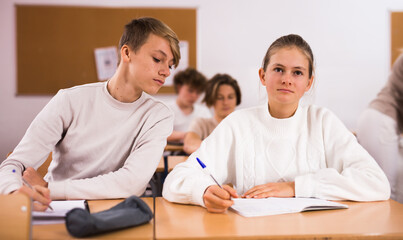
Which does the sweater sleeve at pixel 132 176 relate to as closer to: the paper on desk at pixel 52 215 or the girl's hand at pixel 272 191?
the paper on desk at pixel 52 215

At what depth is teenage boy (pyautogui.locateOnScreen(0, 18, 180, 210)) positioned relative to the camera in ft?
4.77

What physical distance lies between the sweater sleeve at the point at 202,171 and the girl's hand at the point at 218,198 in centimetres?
3

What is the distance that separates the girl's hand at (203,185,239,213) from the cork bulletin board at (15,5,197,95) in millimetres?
3438

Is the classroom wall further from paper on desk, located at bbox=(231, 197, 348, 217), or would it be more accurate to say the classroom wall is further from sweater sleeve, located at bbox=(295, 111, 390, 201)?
paper on desk, located at bbox=(231, 197, 348, 217)

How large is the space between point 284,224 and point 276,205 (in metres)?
0.16

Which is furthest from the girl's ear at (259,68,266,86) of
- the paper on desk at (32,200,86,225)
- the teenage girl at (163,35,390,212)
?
the paper on desk at (32,200,86,225)

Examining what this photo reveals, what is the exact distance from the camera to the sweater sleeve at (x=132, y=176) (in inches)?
49.9

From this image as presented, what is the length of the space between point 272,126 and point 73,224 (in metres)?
0.94

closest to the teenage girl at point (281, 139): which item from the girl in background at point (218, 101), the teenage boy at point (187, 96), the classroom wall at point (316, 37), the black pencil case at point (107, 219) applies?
the black pencil case at point (107, 219)

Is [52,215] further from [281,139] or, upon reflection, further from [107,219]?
[281,139]

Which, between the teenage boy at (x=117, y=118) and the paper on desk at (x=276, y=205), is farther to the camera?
the teenage boy at (x=117, y=118)

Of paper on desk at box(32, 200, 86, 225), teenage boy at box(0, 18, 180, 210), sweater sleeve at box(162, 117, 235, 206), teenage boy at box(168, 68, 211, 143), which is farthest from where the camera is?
teenage boy at box(168, 68, 211, 143)

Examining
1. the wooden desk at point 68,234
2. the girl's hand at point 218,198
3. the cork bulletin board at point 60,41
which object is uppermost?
the cork bulletin board at point 60,41

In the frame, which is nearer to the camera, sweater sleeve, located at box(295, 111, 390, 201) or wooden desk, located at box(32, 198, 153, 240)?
wooden desk, located at box(32, 198, 153, 240)
